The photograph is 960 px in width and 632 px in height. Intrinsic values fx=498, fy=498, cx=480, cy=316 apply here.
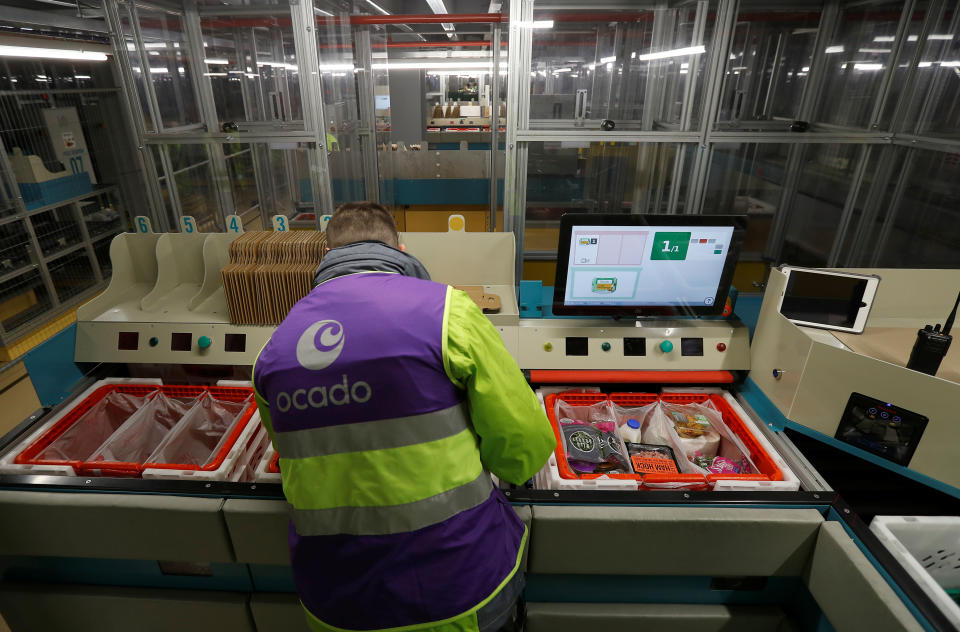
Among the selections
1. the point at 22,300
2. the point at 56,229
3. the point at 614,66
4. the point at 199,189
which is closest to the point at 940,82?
the point at 614,66

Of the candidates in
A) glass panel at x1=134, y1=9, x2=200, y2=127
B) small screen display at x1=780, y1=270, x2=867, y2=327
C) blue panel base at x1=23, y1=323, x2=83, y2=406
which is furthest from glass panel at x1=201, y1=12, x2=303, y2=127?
small screen display at x1=780, y1=270, x2=867, y2=327

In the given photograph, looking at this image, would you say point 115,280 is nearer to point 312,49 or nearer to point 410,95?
point 312,49

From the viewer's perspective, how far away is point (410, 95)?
10078 millimetres

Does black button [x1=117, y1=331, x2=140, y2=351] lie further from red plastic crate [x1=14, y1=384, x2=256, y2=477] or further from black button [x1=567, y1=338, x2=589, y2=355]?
black button [x1=567, y1=338, x2=589, y2=355]

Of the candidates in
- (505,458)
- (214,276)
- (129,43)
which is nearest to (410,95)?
(129,43)

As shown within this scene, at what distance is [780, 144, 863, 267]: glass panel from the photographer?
4301mm

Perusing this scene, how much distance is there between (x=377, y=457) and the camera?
3.74 ft

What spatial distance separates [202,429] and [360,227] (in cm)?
126

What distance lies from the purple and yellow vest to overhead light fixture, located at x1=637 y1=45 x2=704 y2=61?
3087 mm

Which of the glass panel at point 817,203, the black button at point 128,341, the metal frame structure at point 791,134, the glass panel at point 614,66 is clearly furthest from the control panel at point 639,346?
the glass panel at point 817,203

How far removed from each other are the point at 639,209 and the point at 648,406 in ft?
9.72

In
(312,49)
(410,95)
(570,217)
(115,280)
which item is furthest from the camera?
(410,95)

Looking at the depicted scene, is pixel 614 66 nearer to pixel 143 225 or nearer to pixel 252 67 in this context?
pixel 252 67

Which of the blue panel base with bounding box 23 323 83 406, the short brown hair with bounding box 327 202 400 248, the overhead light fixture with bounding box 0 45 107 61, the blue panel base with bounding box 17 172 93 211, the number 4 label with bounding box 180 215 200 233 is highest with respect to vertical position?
the overhead light fixture with bounding box 0 45 107 61
